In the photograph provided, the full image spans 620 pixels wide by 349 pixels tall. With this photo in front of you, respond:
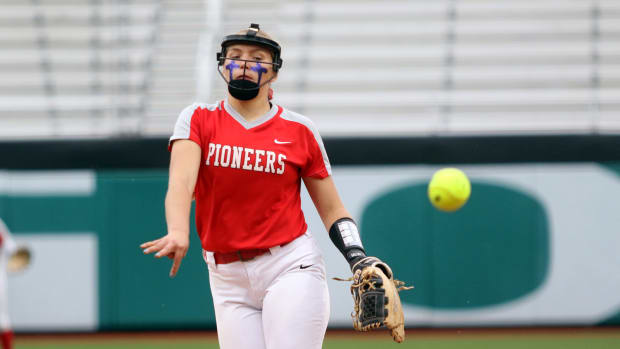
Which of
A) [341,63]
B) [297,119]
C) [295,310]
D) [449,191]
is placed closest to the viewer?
[295,310]

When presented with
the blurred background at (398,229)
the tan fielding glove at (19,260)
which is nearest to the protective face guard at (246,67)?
the blurred background at (398,229)

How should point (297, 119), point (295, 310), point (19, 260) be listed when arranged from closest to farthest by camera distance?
point (295, 310) → point (297, 119) → point (19, 260)

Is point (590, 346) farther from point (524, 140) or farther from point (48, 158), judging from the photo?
point (48, 158)

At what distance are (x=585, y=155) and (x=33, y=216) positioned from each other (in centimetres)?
529

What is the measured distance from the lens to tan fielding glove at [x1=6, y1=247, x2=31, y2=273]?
7262mm

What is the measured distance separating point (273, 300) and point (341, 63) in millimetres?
6644

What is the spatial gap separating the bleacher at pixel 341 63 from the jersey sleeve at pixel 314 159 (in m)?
5.29

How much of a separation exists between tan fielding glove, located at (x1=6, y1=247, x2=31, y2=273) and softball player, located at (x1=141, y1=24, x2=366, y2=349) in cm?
467

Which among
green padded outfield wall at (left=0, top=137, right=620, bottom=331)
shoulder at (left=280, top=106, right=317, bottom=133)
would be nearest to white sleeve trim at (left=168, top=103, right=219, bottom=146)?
shoulder at (left=280, top=106, right=317, bottom=133)

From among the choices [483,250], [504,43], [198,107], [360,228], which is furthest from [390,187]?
[198,107]

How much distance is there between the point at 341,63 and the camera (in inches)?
370

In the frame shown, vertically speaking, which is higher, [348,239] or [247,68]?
[247,68]

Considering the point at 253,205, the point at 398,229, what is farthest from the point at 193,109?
the point at 398,229

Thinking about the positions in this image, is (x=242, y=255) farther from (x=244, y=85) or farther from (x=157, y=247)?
(x=244, y=85)
